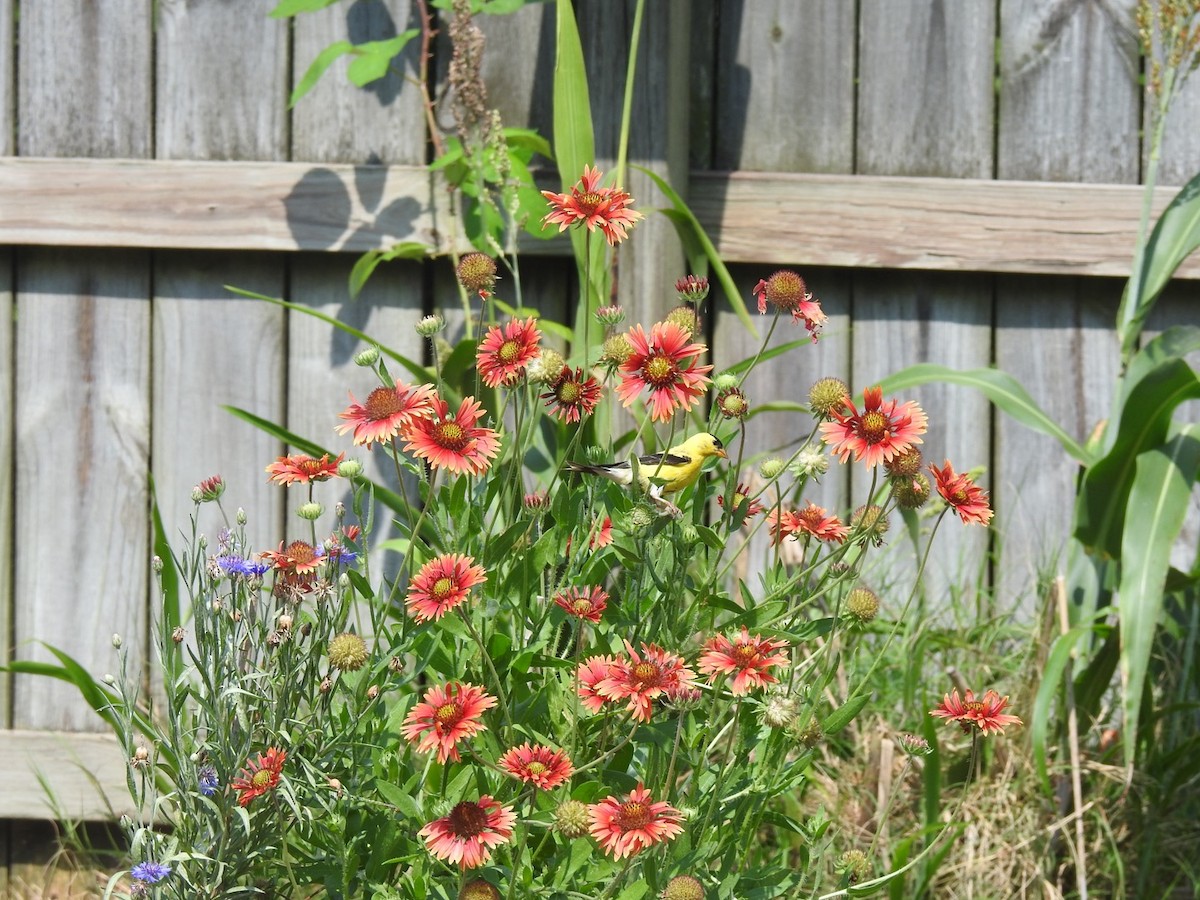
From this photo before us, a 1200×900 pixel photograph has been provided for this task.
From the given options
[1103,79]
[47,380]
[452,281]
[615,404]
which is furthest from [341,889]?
[1103,79]

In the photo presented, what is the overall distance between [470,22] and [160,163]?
0.65m

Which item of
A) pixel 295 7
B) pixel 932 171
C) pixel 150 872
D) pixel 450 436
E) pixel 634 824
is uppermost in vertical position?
pixel 295 7

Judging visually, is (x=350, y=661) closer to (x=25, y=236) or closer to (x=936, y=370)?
(x=936, y=370)

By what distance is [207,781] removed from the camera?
1.34 metres

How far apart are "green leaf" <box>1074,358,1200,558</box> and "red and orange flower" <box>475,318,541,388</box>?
3.77 ft

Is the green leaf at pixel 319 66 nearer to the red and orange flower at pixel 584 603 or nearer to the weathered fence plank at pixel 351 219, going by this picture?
the weathered fence plank at pixel 351 219

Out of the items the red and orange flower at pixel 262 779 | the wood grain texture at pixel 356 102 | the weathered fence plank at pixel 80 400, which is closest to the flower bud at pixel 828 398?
the red and orange flower at pixel 262 779

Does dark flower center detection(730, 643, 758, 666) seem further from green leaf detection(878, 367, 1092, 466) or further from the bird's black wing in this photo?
green leaf detection(878, 367, 1092, 466)

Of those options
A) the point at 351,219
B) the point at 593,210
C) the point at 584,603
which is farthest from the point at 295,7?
the point at 584,603

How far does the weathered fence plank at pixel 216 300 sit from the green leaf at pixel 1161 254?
152 cm

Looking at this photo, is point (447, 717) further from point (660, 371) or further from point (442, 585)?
point (660, 371)

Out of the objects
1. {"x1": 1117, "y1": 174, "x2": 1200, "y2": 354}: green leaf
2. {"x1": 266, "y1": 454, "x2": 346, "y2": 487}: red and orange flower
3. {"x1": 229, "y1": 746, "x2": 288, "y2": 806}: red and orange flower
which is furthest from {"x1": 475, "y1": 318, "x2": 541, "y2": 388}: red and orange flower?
{"x1": 1117, "y1": 174, "x2": 1200, "y2": 354}: green leaf

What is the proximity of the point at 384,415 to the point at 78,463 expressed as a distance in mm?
1523

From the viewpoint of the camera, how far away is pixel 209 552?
8.19 feet
